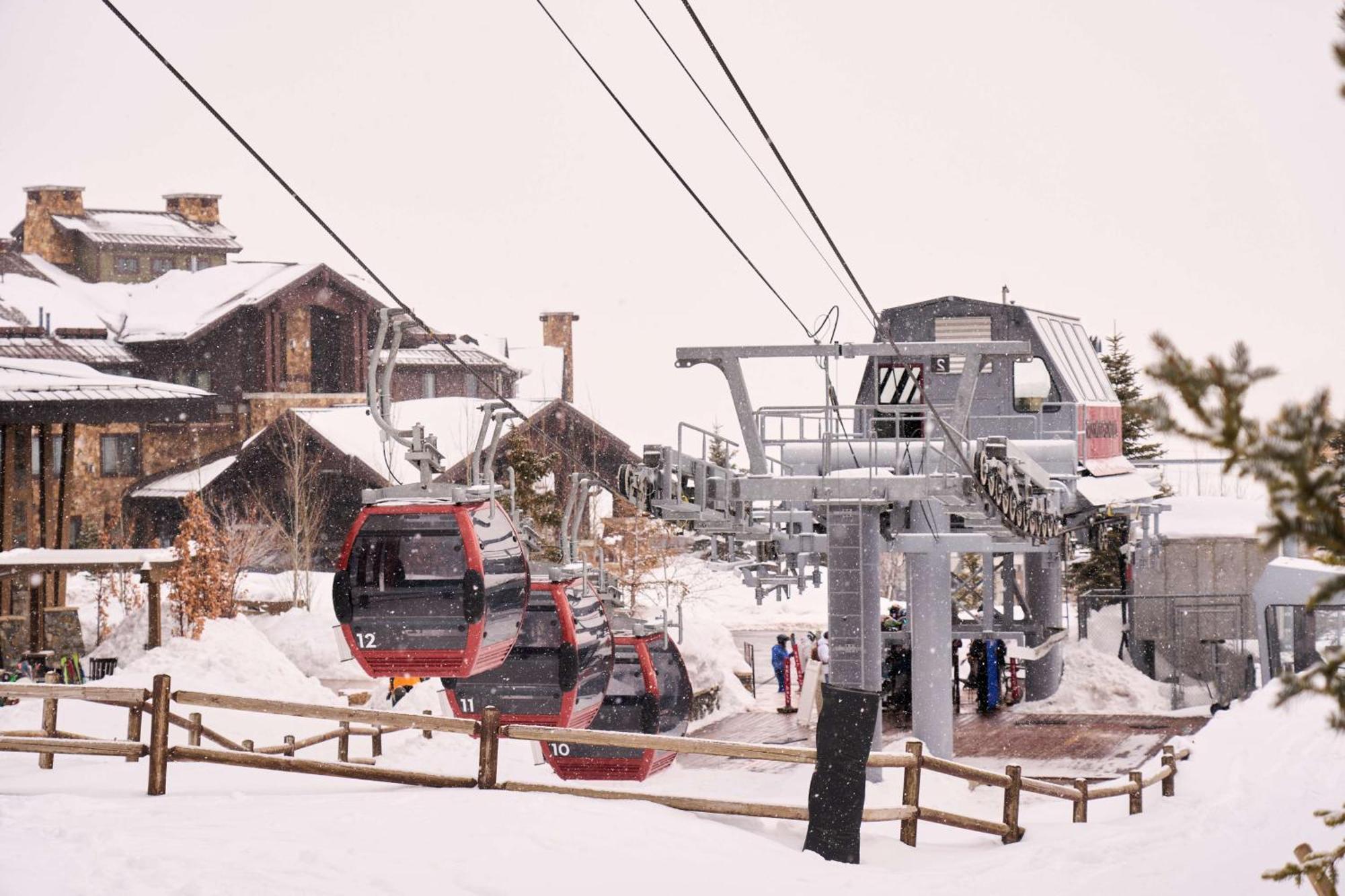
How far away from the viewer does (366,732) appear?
1669 centimetres

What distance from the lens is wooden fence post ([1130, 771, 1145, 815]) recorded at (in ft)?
48.9

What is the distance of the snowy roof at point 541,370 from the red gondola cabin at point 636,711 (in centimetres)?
4040

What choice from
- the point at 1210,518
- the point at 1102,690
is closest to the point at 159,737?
the point at 1102,690

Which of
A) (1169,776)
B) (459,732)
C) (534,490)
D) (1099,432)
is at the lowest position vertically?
(1169,776)

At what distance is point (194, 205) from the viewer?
200 ft

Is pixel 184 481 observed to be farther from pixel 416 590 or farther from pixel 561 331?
pixel 416 590

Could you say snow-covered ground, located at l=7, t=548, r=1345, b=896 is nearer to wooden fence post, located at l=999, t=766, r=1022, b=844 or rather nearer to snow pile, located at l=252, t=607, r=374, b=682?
wooden fence post, located at l=999, t=766, r=1022, b=844

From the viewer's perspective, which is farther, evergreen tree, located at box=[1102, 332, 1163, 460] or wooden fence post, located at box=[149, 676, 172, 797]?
evergreen tree, located at box=[1102, 332, 1163, 460]

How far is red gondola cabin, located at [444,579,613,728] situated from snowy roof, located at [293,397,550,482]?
28.5 meters

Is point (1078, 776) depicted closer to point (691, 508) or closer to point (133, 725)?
point (691, 508)

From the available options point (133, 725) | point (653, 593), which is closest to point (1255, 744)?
point (133, 725)

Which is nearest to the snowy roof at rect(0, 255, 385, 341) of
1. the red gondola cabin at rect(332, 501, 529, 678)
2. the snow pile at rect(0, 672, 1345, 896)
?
the snow pile at rect(0, 672, 1345, 896)

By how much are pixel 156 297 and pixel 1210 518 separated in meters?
36.0

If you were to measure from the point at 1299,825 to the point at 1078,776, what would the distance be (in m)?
8.13
